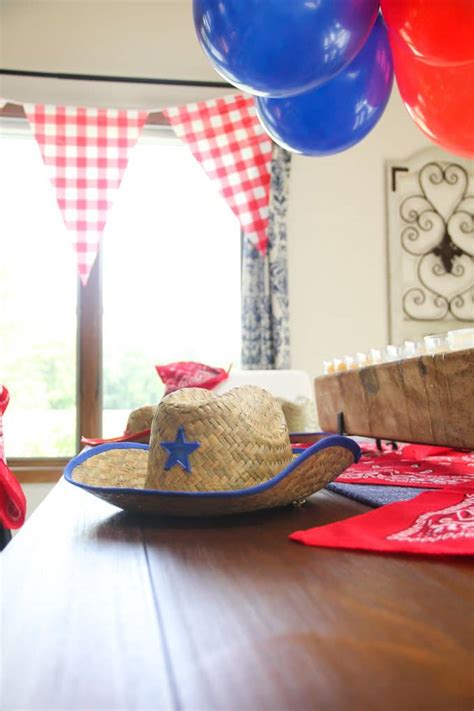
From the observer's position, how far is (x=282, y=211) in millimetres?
3436

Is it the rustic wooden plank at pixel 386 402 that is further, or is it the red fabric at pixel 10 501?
the red fabric at pixel 10 501

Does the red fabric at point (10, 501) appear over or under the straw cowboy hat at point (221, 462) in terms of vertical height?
under

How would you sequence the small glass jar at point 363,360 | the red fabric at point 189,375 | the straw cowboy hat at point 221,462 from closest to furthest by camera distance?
the straw cowboy hat at point 221,462
the small glass jar at point 363,360
the red fabric at point 189,375

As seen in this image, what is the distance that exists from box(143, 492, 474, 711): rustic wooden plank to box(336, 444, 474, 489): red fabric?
44cm

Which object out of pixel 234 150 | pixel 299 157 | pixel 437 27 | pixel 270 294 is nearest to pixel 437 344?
pixel 437 27

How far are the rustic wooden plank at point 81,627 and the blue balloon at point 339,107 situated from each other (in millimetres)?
967

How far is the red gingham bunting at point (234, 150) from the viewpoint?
3.35 m

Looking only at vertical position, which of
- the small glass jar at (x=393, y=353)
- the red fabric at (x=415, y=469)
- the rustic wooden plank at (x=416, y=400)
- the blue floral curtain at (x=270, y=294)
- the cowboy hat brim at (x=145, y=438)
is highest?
the blue floral curtain at (x=270, y=294)

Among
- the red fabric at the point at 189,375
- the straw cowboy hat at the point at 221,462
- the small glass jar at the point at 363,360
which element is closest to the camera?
the straw cowboy hat at the point at 221,462

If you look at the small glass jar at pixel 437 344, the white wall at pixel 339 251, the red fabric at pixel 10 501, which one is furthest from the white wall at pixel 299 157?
the small glass jar at pixel 437 344

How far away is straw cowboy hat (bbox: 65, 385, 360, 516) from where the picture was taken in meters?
0.65

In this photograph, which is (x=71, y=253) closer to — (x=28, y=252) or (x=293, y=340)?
(x=28, y=252)

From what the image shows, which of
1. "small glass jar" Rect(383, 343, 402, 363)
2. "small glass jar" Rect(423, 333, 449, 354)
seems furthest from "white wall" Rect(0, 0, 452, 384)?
"small glass jar" Rect(423, 333, 449, 354)

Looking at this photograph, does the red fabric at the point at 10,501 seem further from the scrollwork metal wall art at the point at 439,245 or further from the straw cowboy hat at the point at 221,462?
the scrollwork metal wall art at the point at 439,245
